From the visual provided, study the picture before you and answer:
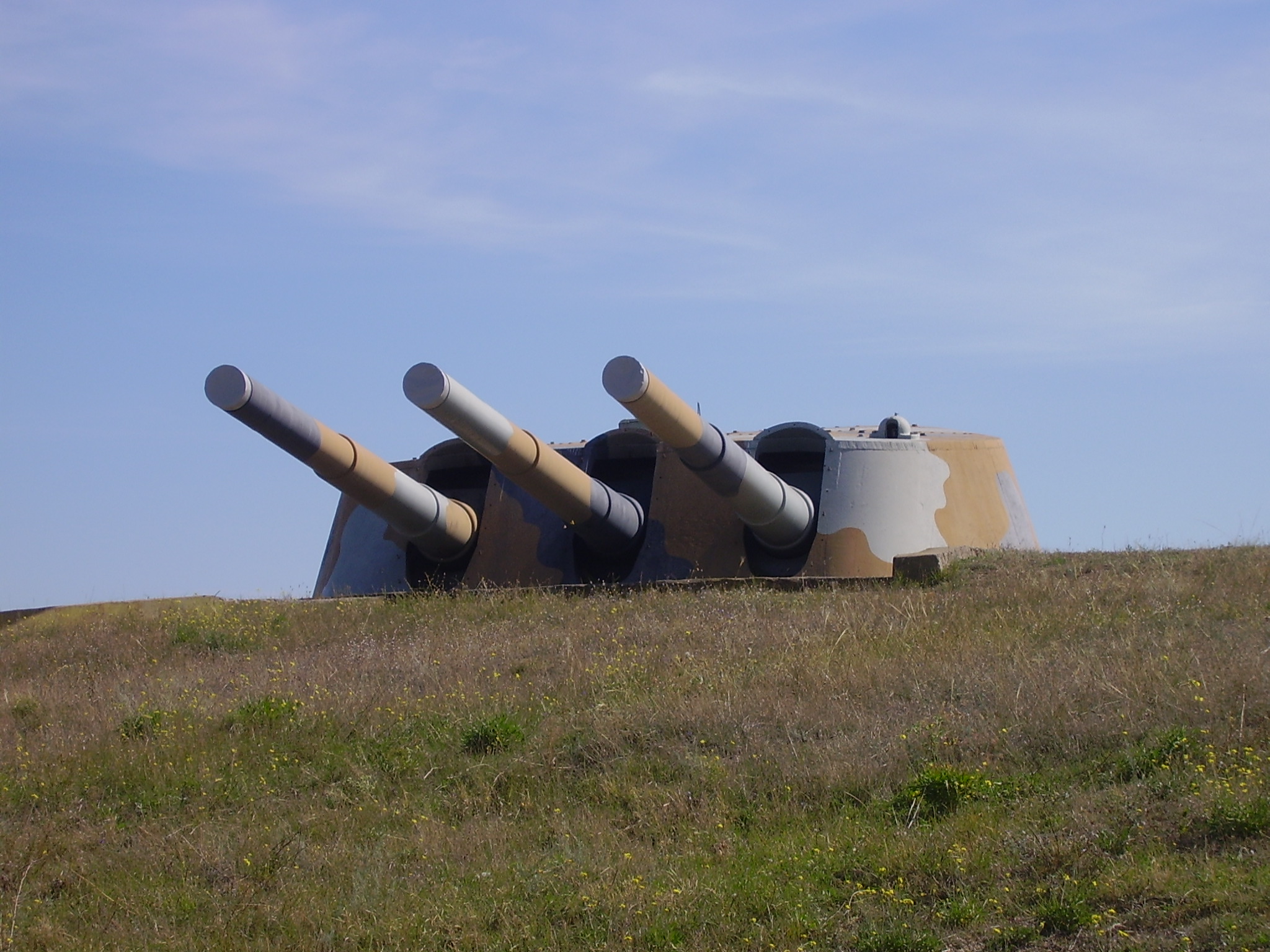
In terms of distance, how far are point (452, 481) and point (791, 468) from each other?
11.2ft

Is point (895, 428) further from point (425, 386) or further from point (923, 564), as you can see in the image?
point (425, 386)

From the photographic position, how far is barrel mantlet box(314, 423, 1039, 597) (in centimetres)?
1167

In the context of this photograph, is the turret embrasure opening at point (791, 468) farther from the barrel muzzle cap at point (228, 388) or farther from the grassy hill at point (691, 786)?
the barrel muzzle cap at point (228, 388)

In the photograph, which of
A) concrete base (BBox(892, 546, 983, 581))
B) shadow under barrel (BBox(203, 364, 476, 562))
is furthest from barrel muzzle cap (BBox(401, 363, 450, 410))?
concrete base (BBox(892, 546, 983, 581))

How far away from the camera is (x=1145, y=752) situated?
17.1ft

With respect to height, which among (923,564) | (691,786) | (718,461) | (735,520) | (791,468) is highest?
(791,468)

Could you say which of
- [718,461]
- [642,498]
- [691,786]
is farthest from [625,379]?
[691,786]

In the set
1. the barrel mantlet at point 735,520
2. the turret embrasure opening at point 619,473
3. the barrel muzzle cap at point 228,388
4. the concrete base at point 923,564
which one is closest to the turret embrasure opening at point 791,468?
the barrel mantlet at point 735,520

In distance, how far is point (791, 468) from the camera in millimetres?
12641

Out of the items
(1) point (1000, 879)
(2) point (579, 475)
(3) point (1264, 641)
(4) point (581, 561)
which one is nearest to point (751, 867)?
(1) point (1000, 879)

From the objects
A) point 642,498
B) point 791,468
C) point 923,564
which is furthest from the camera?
point 642,498

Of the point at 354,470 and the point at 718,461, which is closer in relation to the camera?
the point at 718,461

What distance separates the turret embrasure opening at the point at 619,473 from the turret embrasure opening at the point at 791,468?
990mm

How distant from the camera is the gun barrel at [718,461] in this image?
9789 mm
